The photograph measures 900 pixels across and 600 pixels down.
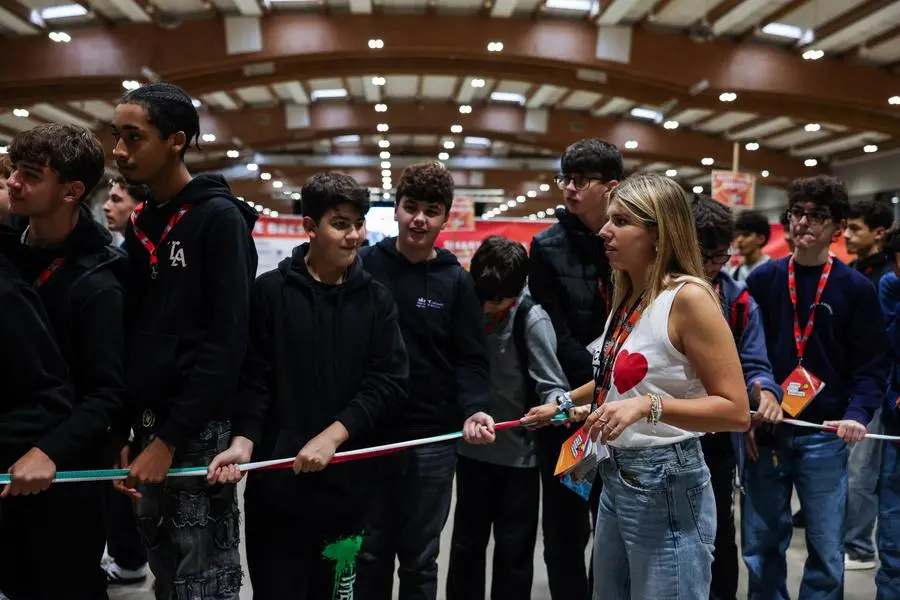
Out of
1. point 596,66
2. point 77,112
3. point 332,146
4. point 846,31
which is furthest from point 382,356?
point 332,146

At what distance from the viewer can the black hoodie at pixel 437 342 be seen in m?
2.60

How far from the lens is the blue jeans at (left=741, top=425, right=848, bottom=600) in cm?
280

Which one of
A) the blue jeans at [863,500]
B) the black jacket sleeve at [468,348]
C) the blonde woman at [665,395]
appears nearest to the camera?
the blonde woman at [665,395]

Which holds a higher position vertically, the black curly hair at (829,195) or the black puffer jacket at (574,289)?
the black curly hair at (829,195)

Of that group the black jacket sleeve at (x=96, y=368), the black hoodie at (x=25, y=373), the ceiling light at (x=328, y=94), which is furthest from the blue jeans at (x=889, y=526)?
the ceiling light at (x=328, y=94)

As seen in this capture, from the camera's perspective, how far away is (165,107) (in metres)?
2.03

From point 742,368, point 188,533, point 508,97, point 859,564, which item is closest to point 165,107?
point 188,533

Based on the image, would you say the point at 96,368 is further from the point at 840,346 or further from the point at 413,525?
the point at 840,346

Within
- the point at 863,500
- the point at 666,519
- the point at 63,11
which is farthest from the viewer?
the point at 63,11

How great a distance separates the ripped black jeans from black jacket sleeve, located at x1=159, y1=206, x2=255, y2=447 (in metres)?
0.12

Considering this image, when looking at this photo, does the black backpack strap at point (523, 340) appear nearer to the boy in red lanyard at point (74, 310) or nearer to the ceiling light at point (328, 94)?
the boy in red lanyard at point (74, 310)

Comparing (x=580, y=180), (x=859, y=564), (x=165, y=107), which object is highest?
(x=165, y=107)

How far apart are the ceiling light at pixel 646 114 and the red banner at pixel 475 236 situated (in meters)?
8.23

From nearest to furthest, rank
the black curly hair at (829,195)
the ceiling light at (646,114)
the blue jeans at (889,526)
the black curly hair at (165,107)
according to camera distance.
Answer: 1. the black curly hair at (165,107)
2. the black curly hair at (829,195)
3. the blue jeans at (889,526)
4. the ceiling light at (646,114)
